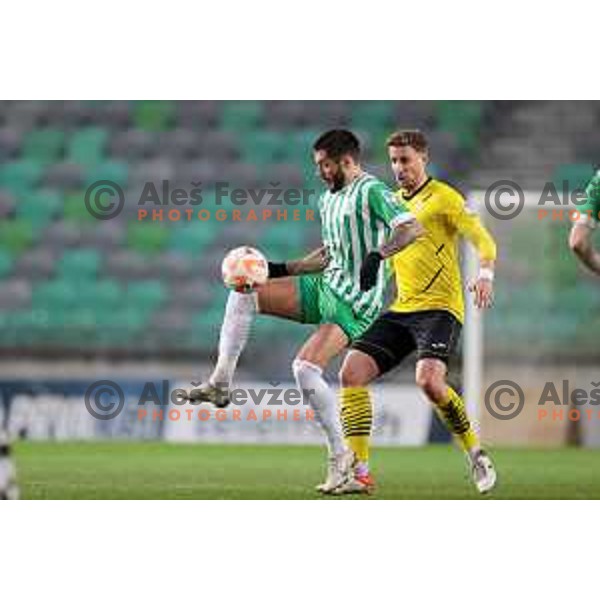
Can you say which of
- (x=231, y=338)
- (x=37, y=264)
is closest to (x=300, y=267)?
(x=231, y=338)

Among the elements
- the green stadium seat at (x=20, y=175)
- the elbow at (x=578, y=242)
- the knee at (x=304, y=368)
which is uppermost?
the green stadium seat at (x=20, y=175)

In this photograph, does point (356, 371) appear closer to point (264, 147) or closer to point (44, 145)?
point (264, 147)

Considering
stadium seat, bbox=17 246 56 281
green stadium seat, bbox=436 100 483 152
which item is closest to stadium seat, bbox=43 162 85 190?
stadium seat, bbox=17 246 56 281

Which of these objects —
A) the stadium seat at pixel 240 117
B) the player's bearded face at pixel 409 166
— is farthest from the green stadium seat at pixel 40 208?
the player's bearded face at pixel 409 166

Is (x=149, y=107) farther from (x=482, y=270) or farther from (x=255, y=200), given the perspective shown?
(x=482, y=270)

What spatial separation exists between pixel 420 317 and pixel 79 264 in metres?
6.74

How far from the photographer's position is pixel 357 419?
715 cm

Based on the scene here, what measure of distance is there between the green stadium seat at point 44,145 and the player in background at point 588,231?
7.75 meters

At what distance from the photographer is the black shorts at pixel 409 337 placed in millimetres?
7008

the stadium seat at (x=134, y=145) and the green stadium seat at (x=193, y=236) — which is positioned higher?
the stadium seat at (x=134, y=145)

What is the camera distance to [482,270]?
6.80 metres

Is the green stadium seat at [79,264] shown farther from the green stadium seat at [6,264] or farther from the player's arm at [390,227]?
the player's arm at [390,227]

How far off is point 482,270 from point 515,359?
5.17 metres

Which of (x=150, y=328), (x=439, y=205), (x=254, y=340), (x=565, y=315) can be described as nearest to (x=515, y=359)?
(x=565, y=315)
